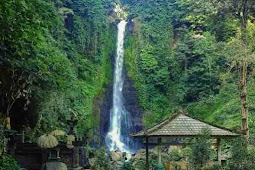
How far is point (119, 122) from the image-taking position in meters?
29.7

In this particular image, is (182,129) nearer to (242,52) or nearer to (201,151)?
(201,151)

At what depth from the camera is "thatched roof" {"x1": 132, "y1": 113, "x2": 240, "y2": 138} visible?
538 inches

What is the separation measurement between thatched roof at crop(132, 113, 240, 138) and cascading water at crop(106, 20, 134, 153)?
1411cm

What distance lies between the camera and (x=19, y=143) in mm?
13422

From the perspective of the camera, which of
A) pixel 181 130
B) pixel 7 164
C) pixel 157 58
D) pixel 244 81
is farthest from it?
pixel 157 58

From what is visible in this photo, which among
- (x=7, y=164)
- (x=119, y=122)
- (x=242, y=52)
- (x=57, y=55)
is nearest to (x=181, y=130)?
(x=242, y=52)

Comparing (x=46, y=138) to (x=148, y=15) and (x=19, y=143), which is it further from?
(x=148, y=15)

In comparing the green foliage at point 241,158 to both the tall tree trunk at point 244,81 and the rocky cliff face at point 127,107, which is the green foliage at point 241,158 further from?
the rocky cliff face at point 127,107

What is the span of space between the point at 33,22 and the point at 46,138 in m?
5.36

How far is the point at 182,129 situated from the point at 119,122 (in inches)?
629

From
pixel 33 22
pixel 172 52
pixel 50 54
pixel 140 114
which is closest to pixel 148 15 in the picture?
pixel 172 52

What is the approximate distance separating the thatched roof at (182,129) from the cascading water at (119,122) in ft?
46.3

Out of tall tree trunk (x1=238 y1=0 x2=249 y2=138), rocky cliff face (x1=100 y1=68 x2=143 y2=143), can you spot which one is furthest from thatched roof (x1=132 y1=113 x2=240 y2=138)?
rocky cliff face (x1=100 y1=68 x2=143 y2=143)

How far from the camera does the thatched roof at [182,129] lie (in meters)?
13.7
